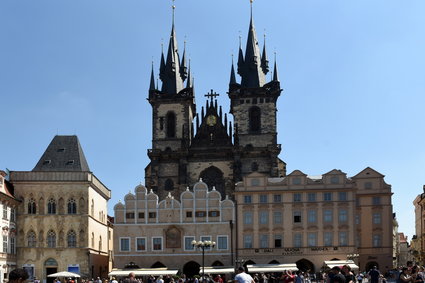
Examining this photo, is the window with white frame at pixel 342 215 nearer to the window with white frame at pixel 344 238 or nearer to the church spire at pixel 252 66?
the window with white frame at pixel 344 238

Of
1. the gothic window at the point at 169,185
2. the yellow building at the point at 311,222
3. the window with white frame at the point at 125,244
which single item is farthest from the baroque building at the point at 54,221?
the gothic window at the point at 169,185

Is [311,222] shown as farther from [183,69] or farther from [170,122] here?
[183,69]

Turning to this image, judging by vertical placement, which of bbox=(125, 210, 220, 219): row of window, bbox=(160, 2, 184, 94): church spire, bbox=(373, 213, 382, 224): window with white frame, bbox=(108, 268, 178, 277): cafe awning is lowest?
bbox=(108, 268, 178, 277): cafe awning

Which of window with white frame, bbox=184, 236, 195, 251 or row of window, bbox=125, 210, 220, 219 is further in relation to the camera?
row of window, bbox=125, 210, 220, 219

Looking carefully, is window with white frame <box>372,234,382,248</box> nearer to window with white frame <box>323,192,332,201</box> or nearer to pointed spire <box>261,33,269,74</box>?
window with white frame <box>323,192,332,201</box>

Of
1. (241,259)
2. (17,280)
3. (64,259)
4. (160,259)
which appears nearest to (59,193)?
(64,259)

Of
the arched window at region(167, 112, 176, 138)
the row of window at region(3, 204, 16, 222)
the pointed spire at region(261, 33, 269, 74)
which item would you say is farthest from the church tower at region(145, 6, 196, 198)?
the row of window at region(3, 204, 16, 222)

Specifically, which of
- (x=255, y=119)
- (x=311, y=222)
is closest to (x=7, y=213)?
(x=311, y=222)

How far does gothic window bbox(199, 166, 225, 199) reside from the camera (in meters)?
84.7

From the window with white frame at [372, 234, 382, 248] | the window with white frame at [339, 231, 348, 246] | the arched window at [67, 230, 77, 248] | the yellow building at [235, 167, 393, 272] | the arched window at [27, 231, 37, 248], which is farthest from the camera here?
the window with white frame at [372, 234, 382, 248]

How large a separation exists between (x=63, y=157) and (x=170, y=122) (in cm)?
2358

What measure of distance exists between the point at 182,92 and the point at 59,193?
97.1ft

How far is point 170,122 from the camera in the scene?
298 ft

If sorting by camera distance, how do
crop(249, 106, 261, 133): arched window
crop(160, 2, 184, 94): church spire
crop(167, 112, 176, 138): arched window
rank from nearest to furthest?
crop(249, 106, 261, 133): arched window, crop(167, 112, 176, 138): arched window, crop(160, 2, 184, 94): church spire
